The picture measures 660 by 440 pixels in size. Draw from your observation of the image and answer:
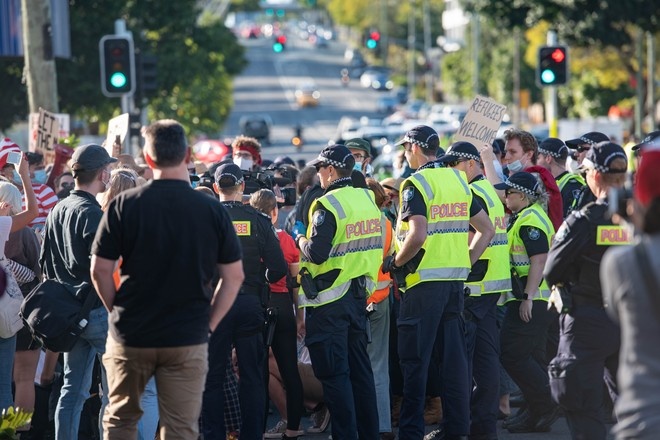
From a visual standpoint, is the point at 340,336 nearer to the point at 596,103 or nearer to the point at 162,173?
the point at 162,173

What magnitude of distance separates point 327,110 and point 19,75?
2666 inches

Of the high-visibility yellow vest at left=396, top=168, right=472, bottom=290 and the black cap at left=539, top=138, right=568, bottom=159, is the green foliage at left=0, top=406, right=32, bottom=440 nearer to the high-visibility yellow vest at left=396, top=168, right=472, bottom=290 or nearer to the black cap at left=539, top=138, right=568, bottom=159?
the high-visibility yellow vest at left=396, top=168, right=472, bottom=290

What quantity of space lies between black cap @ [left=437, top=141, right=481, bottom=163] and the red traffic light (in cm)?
1163

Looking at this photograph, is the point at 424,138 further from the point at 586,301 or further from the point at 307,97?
the point at 307,97

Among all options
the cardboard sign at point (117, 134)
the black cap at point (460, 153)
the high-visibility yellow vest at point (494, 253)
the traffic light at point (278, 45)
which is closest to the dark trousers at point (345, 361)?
the high-visibility yellow vest at point (494, 253)

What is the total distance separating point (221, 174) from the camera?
9000mm

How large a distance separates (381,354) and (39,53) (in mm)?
8969

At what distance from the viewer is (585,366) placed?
7586 mm

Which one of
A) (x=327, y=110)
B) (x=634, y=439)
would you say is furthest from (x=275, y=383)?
(x=327, y=110)

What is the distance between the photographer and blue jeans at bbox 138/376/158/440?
814 cm

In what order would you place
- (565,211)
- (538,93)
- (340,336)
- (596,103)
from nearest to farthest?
(340,336) < (565,211) < (596,103) < (538,93)

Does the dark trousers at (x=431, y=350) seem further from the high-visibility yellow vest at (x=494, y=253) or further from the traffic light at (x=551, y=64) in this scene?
the traffic light at (x=551, y=64)

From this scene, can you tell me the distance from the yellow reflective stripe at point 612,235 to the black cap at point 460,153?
1973 mm

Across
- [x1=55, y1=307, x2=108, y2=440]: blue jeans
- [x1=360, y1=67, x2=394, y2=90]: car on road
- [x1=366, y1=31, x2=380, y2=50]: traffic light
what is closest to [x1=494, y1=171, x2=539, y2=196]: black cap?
[x1=55, y1=307, x2=108, y2=440]: blue jeans
